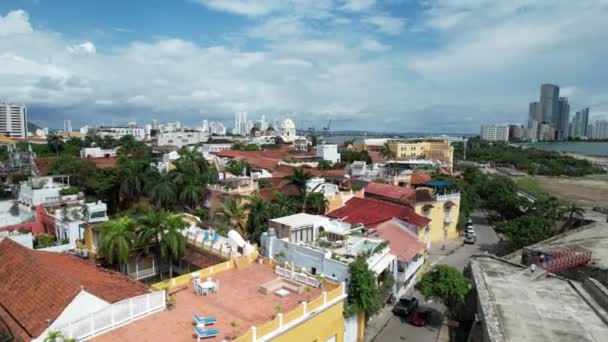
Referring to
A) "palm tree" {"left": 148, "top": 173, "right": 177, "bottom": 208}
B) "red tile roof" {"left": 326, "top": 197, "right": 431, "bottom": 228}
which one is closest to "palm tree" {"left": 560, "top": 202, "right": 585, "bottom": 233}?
"red tile roof" {"left": 326, "top": 197, "right": 431, "bottom": 228}

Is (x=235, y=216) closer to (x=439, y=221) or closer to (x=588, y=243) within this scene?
(x=439, y=221)

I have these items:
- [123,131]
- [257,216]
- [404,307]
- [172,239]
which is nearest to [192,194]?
[257,216]

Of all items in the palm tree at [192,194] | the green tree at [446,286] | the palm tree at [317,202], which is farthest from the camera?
the palm tree at [192,194]

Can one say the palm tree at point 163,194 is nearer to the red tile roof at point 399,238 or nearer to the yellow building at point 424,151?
the red tile roof at point 399,238

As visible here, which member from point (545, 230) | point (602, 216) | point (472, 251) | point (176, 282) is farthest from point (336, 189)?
point (602, 216)

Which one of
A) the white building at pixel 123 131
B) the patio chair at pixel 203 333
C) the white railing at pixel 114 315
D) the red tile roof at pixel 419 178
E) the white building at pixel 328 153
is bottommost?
the patio chair at pixel 203 333

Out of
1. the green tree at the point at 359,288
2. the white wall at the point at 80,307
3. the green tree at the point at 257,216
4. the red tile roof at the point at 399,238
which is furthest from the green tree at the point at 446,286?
the white wall at the point at 80,307
